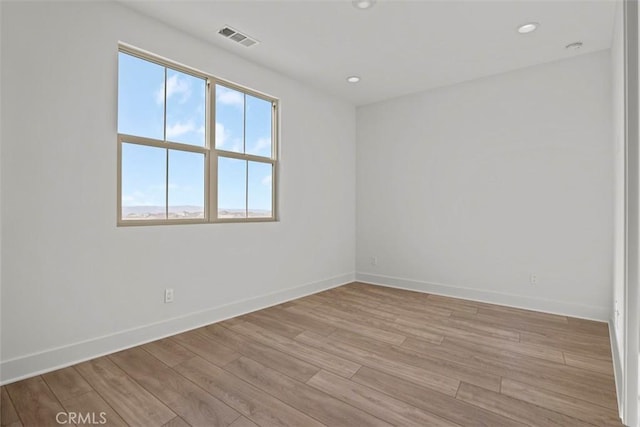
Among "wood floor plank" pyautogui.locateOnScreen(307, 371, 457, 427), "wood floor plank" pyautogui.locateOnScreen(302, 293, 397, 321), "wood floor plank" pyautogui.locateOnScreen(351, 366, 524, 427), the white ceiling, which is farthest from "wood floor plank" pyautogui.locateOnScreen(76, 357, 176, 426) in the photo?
the white ceiling

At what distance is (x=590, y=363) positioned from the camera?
7.68ft

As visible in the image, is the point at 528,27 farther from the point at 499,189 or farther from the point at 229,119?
the point at 229,119

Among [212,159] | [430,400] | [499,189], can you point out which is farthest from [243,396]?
[499,189]

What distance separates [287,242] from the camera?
4008mm

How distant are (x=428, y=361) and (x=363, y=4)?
108 inches

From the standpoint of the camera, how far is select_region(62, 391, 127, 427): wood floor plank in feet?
5.55

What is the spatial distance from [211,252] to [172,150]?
1027mm

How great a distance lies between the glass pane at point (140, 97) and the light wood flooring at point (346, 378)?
5.94 feet

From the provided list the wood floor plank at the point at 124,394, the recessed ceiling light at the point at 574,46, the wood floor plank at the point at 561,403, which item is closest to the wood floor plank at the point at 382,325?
the wood floor plank at the point at 561,403

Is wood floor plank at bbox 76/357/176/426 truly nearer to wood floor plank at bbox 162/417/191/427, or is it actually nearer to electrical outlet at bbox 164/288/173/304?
wood floor plank at bbox 162/417/191/427

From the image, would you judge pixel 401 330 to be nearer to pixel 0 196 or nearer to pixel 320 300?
pixel 320 300

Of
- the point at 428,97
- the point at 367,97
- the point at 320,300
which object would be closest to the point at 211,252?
Answer: the point at 320,300

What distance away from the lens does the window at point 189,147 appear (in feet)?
8.85

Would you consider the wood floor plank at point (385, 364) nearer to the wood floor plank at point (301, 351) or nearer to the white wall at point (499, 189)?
the wood floor plank at point (301, 351)
